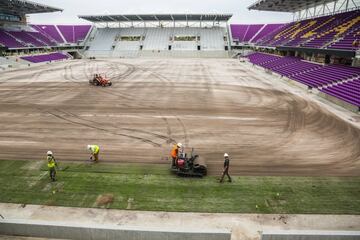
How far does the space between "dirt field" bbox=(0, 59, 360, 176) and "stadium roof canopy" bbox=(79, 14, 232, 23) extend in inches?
2330

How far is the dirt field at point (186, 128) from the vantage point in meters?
13.3

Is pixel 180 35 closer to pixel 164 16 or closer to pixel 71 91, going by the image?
pixel 164 16

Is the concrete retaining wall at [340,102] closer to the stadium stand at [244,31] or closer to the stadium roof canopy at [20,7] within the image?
the stadium stand at [244,31]

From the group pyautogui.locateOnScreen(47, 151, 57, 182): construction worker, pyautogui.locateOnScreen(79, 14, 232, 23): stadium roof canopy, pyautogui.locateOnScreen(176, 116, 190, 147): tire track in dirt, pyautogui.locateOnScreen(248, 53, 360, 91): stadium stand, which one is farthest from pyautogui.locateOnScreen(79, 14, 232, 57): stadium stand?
pyautogui.locateOnScreen(47, 151, 57, 182): construction worker

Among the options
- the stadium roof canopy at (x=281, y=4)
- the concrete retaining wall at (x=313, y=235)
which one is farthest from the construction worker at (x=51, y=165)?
the stadium roof canopy at (x=281, y=4)

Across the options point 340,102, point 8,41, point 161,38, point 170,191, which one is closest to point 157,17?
point 161,38

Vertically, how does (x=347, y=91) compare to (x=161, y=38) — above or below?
below

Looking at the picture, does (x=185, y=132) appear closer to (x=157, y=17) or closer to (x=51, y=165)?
(x=51, y=165)

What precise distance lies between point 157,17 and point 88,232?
84784 millimetres

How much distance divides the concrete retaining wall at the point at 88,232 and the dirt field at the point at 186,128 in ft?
17.2

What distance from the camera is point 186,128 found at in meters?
17.4

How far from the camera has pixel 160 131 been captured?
663 inches

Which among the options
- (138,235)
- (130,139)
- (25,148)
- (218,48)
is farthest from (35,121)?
(218,48)

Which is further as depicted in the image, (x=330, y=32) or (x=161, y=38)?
(x=161, y=38)
